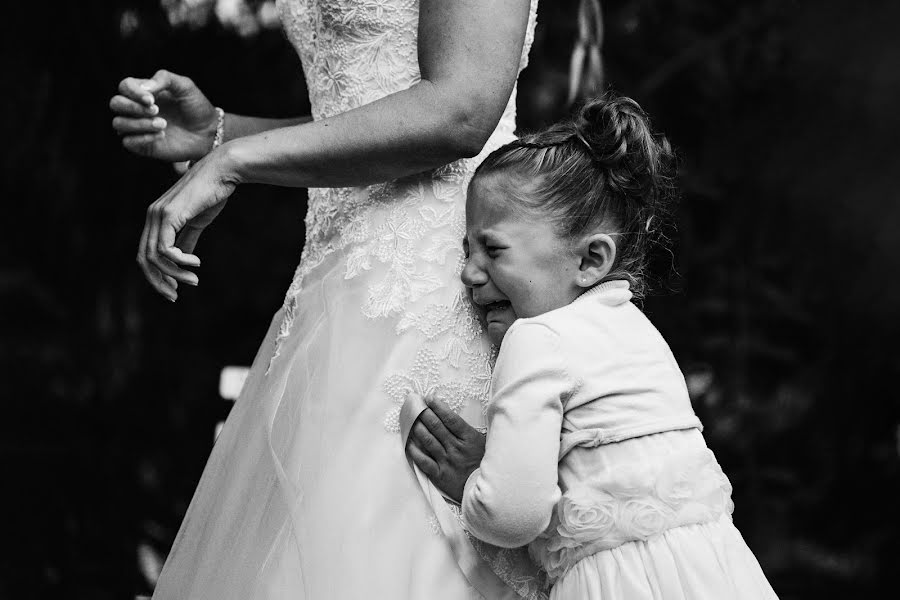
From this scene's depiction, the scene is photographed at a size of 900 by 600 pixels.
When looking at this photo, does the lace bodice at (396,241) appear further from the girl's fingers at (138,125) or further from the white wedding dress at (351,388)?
the girl's fingers at (138,125)

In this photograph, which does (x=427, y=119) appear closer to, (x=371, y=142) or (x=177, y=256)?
(x=371, y=142)

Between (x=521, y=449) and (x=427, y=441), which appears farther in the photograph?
(x=427, y=441)

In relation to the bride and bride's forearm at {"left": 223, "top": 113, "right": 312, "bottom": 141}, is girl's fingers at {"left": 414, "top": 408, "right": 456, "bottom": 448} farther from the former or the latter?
bride's forearm at {"left": 223, "top": 113, "right": 312, "bottom": 141}

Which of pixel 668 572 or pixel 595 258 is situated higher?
pixel 595 258

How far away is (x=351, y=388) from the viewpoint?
60.4 inches

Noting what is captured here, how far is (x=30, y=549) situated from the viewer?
372 cm

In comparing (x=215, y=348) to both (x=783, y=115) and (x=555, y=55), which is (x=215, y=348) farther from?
(x=783, y=115)

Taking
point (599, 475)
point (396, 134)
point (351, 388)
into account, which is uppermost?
point (396, 134)

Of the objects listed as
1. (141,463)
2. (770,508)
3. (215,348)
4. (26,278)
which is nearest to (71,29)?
(26,278)

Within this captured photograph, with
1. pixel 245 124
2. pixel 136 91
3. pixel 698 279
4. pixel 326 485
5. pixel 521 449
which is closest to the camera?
pixel 521 449

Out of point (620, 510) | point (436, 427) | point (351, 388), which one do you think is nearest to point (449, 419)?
point (436, 427)

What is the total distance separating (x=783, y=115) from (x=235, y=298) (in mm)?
1986

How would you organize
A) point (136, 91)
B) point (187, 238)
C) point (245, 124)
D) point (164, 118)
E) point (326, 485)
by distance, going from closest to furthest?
point (326, 485) → point (187, 238) → point (136, 91) → point (164, 118) → point (245, 124)

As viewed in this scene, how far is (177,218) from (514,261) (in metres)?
0.44
